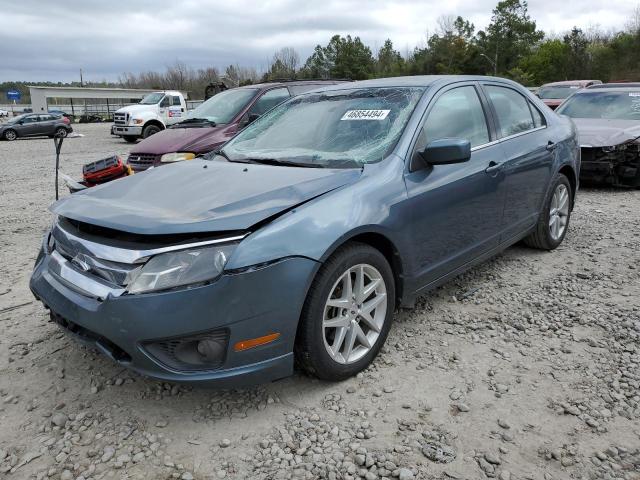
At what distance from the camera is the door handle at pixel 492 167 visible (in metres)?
3.62

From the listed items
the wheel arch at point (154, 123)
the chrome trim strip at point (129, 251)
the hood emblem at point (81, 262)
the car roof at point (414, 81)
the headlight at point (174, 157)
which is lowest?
the hood emblem at point (81, 262)

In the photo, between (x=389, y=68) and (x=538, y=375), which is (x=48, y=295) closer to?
(x=538, y=375)

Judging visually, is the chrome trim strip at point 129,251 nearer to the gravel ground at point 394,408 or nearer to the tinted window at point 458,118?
the gravel ground at point 394,408

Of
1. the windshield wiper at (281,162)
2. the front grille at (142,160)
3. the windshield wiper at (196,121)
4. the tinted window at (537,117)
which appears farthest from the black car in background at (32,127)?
the tinted window at (537,117)

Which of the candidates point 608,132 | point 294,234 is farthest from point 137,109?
point 294,234

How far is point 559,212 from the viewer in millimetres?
4941

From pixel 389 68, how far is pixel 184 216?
232 feet

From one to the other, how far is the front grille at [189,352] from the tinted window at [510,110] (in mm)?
2781

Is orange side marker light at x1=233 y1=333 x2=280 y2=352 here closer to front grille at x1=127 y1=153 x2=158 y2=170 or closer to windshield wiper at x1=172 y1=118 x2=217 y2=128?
front grille at x1=127 y1=153 x2=158 y2=170

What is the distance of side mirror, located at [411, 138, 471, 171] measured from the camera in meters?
2.96

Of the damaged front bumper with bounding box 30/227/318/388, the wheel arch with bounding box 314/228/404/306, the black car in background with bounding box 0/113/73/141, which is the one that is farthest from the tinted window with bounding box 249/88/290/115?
the black car in background with bounding box 0/113/73/141

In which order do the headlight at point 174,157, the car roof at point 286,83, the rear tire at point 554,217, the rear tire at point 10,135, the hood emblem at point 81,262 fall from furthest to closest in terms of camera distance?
1. the rear tire at point 10,135
2. the car roof at point 286,83
3. the headlight at point 174,157
4. the rear tire at point 554,217
5. the hood emblem at point 81,262

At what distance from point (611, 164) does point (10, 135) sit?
26.8 metres

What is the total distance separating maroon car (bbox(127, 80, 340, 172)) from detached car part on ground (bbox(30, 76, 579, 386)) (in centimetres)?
360
